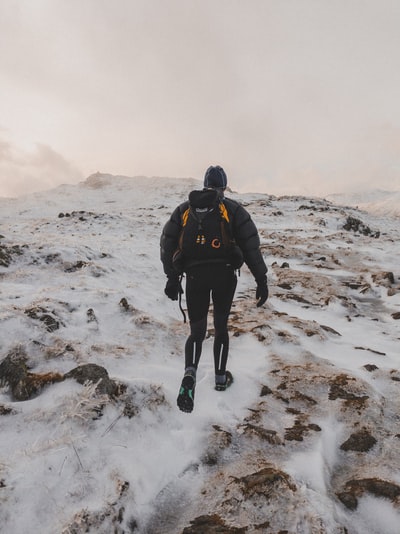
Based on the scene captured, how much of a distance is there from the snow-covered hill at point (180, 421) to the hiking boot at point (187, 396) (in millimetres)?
145

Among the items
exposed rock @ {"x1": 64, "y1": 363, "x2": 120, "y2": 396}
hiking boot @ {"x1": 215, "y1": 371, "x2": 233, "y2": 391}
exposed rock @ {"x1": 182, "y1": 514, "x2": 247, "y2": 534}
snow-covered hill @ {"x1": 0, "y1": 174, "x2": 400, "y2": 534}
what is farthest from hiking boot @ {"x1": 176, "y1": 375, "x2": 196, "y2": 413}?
exposed rock @ {"x1": 182, "y1": 514, "x2": 247, "y2": 534}

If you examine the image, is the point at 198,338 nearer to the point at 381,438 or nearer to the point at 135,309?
the point at 381,438

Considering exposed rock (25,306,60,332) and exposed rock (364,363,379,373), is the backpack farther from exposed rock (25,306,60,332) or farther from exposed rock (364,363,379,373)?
exposed rock (364,363,379,373)

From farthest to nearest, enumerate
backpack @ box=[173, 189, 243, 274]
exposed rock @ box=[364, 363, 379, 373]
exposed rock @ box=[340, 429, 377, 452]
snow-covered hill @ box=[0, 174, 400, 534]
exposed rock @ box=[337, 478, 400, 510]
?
exposed rock @ box=[364, 363, 379, 373] < backpack @ box=[173, 189, 243, 274] < exposed rock @ box=[340, 429, 377, 452] < exposed rock @ box=[337, 478, 400, 510] < snow-covered hill @ box=[0, 174, 400, 534]

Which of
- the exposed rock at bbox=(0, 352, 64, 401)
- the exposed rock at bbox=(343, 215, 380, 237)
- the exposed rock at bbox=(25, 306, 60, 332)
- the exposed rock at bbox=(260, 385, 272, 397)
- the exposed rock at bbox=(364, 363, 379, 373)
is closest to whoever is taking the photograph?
the exposed rock at bbox=(0, 352, 64, 401)

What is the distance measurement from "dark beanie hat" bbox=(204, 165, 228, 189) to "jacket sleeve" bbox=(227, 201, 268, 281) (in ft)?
1.09

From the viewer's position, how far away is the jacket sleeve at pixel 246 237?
437cm

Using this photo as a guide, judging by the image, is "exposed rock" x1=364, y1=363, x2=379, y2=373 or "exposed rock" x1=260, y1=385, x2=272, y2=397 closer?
"exposed rock" x1=260, y1=385, x2=272, y2=397

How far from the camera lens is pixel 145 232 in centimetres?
2236

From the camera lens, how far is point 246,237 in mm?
4391

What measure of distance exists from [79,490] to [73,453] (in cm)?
37

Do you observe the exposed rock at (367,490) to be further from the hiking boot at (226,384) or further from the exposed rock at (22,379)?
the exposed rock at (22,379)

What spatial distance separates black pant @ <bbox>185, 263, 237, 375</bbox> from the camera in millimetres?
4355

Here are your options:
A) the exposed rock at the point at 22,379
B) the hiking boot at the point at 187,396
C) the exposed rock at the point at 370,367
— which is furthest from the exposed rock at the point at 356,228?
the exposed rock at the point at 22,379
